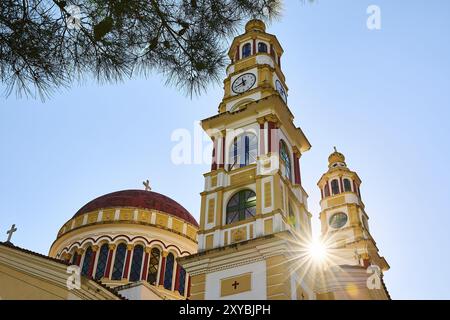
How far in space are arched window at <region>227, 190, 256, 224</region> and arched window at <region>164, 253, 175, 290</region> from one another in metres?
7.70

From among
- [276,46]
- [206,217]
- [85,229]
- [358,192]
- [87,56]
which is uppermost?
[276,46]

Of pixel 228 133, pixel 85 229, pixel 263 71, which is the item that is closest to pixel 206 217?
pixel 228 133

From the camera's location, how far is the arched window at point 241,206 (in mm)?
19266

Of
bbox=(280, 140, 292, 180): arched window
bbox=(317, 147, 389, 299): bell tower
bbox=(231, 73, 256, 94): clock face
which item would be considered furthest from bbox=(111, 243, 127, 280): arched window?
bbox=(317, 147, 389, 299): bell tower

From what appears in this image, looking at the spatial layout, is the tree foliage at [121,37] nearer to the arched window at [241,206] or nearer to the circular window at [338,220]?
the arched window at [241,206]

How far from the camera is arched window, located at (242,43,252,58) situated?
2553 centimetres

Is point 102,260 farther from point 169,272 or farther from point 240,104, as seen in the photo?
point 240,104

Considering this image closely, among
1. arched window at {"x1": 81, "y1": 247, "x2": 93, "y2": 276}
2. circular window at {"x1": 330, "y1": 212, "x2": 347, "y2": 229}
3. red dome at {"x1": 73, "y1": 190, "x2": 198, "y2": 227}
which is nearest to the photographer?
arched window at {"x1": 81, "y1": 247, "x2": 93, "y2": 276}

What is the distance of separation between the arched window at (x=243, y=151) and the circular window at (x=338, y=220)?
1028cm

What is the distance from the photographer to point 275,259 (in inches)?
667

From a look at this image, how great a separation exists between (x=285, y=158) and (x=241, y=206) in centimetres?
332

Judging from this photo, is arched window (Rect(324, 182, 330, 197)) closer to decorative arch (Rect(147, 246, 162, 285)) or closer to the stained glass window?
the stained glass window
